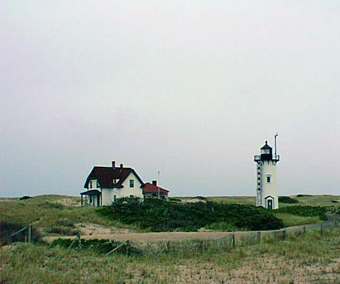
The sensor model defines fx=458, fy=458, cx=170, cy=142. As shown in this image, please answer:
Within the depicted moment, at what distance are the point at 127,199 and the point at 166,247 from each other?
2503 cm

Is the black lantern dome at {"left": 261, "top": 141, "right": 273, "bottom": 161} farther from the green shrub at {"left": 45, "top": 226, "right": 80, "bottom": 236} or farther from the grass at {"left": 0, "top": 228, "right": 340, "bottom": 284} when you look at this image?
the grass at {"left": 0, "top": 228, "right": 340, "bottom": 284}

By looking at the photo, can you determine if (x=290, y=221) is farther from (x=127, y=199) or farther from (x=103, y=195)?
(x=103, y=195)

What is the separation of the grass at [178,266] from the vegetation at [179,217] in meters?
13.1

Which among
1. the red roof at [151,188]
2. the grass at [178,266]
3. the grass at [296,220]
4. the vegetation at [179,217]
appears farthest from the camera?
the red roof at [151,188]

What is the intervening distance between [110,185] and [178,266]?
3169 cm

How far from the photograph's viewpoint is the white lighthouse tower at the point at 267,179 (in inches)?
2063

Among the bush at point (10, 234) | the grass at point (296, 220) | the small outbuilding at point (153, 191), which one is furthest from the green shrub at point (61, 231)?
the small outbuilding at point (153, 191)

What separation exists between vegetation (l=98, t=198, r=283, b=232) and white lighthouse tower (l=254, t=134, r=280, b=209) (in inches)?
513

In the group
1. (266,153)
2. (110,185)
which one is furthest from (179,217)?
(266,153)

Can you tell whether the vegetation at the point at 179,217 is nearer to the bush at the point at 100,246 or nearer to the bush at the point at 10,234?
the bush at the point at 10,234

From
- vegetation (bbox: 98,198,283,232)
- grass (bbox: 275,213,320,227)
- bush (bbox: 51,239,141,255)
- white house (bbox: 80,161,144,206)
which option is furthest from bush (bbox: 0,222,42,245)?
white house (bbox: 80,161,144,206)

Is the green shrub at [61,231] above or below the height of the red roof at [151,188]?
below

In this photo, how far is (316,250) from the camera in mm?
18734

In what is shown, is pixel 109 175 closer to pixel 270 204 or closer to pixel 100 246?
pixel 270 204
